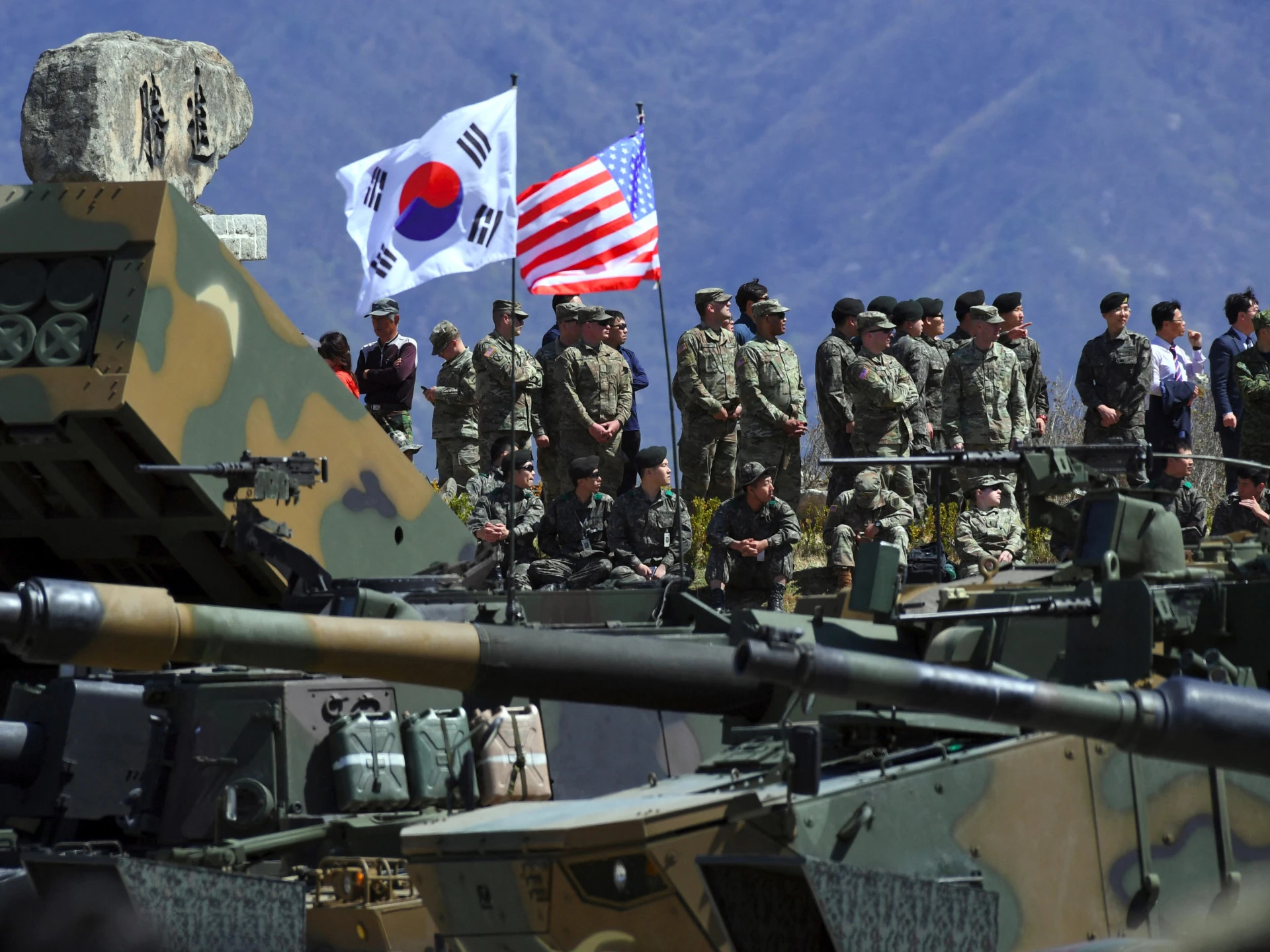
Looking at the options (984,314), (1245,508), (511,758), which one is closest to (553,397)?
(984,314)

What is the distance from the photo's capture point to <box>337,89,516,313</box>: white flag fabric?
1266 centimetres

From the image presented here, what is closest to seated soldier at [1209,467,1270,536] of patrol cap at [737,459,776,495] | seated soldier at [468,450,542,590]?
patrol cap at [737,459,776,495]

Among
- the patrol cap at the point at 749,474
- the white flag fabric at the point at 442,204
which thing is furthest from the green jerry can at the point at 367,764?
the patrol cap at the point at 749,474

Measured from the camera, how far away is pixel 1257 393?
1561 cm

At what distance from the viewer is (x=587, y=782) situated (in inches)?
373

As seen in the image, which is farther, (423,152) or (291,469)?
(423,152)

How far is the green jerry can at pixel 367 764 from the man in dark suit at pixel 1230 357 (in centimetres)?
947

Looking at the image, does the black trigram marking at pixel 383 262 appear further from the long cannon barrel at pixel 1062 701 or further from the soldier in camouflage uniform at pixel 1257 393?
the long cannon barrel at pixel 1062 701

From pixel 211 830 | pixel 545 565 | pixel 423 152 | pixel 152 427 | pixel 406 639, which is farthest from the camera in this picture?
pixel 545 565

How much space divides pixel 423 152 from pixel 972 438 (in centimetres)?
614

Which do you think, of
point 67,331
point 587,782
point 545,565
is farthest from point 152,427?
point 545,565

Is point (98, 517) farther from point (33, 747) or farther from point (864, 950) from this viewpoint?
point (864, 950)

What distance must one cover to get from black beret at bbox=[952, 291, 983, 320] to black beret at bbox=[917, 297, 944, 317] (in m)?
0.52

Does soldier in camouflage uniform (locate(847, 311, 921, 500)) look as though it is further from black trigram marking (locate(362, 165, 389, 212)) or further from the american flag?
black trigram marking (locate(362, 165, 389, 212))
